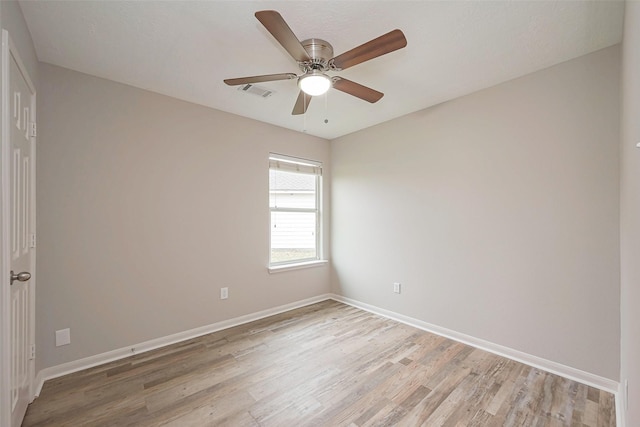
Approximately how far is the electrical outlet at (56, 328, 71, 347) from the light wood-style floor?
0.87 ft

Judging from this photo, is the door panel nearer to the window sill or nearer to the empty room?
the empty room

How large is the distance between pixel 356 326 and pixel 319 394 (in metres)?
1.28

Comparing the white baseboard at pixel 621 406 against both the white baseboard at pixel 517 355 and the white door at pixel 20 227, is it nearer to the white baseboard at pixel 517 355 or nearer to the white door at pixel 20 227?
the white baseboard at pixel 517 355

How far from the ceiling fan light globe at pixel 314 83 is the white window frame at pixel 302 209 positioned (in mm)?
1739

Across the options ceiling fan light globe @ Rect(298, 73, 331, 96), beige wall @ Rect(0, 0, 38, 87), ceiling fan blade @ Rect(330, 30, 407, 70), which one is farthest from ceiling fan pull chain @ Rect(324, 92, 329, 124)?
beige wall @ Rect(0, 0, 38, 87)

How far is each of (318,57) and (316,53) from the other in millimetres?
39

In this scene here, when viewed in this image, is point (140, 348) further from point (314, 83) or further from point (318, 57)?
point (318, 57)

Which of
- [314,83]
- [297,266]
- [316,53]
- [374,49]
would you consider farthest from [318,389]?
[316,53]

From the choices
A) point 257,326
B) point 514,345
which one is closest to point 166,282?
point 257,326

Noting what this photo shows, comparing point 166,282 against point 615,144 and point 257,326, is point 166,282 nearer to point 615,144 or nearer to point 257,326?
point 257,326

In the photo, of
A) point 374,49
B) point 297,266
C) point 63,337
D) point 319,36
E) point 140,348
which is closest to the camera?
point 374,49

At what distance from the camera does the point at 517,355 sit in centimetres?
246

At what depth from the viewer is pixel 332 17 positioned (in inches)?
67.4

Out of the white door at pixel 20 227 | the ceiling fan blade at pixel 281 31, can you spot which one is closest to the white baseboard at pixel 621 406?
the ceiling fan blade at pixel 281 31
